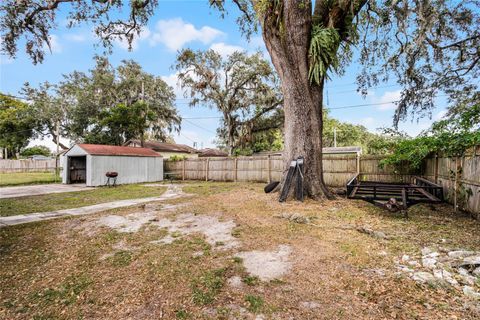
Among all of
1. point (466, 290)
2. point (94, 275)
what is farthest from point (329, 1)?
point (94, 275)

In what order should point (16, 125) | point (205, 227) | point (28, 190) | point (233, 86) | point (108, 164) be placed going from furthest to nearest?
point (16, 125), point (233, 86), point (108, 164), point (28, 190), point (205, 227)

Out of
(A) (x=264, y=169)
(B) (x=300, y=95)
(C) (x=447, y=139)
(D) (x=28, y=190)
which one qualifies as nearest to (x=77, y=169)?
(D) (x=28, y=190)

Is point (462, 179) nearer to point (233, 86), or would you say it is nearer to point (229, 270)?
point (229, 270)

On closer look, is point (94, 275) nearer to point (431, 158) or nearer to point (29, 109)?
point (431, 158)

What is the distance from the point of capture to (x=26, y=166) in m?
25.3

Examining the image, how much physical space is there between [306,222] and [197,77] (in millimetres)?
17418

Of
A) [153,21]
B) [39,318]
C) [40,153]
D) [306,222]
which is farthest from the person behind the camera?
[40,153]

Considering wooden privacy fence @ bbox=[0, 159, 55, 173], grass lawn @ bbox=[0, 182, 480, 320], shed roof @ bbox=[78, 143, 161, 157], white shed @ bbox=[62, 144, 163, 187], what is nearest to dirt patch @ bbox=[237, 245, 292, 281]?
grass lawn @ bbox=[0, 182, 480, 320]

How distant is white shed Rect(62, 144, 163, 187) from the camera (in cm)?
1281

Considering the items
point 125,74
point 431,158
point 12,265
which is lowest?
point 12,265

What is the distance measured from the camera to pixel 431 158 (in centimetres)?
690

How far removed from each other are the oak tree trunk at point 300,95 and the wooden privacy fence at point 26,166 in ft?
98.5

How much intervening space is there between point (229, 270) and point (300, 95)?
5.25m

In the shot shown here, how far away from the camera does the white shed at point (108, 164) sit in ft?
42.0
